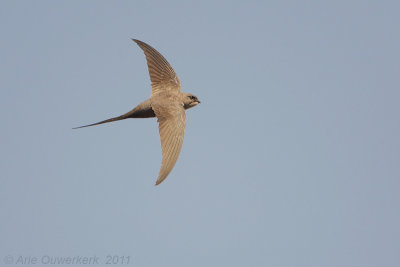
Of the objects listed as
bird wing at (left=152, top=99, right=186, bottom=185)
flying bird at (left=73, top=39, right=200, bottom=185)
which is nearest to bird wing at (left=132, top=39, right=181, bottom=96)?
flying bird at (left=73, top=39, right=200, bottom=185)

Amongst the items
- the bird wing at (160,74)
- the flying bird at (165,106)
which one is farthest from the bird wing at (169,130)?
the bird wing at (160,74)

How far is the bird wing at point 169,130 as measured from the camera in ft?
31.7

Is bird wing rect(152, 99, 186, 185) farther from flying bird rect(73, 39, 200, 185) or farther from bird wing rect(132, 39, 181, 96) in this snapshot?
bird wing rect(132, 39, 181, 96)

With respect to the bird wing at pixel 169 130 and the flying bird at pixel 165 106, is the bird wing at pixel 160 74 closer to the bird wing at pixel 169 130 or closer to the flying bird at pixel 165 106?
the flying bird at pixel 165 106

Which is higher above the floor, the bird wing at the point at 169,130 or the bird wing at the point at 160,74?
the bird wing at the point at 160,74

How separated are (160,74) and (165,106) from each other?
1.19 m

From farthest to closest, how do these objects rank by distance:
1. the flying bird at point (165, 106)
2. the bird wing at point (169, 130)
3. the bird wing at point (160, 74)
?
1. the bird wing at point (160, 74)
2. the flying bird at point (165, 106)
3. the bird wing at point (169, 130)

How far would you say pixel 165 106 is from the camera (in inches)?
459

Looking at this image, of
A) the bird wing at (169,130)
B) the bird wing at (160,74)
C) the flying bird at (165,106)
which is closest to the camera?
the bird wing at (169,130)

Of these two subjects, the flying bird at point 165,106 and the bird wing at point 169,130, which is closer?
the bird wing at point 169,130

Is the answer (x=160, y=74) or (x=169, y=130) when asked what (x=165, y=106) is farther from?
(x=160, y=74)

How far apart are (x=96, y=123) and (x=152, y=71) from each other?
2.16m

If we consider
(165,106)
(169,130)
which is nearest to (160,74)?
(165,106)

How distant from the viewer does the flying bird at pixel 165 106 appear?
402 inches
